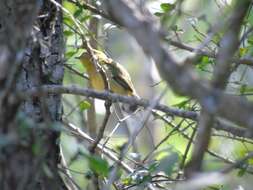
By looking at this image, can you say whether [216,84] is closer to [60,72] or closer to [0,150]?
[0,150]

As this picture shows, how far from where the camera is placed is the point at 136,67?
28.7 ft

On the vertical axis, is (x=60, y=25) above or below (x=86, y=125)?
above

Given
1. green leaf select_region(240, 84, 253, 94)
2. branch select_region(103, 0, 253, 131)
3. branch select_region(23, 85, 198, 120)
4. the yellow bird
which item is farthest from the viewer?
the yellow bird

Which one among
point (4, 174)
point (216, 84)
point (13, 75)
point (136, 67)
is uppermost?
point (216, 84)

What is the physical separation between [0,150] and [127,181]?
39.9 inches

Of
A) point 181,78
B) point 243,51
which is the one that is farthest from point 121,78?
point 181,78

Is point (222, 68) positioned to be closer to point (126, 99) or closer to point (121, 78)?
point (126, 99)

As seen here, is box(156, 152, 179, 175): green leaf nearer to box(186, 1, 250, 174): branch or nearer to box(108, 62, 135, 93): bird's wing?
box(186, 1, 250, 174): branch

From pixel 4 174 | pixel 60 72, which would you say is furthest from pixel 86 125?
pixel 4 174

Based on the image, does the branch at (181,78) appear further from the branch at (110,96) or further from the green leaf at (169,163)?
the branch at (110,96)

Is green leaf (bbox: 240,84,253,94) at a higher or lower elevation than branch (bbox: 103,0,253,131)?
lower

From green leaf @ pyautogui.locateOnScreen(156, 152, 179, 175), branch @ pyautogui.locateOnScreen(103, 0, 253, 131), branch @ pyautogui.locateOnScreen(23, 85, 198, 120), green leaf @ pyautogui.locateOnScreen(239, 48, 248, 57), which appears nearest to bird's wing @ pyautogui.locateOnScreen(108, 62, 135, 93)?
green leaf @ pyautogui.locateOnScreen(239, 48, 248, 57)

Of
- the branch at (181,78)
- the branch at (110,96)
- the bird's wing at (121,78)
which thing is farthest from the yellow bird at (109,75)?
the branch at (181,78)

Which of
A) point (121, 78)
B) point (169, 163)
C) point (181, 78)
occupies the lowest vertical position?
point (121, 78)
